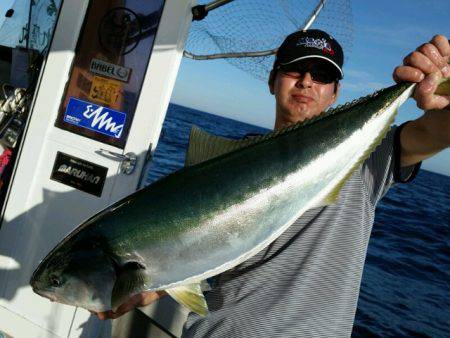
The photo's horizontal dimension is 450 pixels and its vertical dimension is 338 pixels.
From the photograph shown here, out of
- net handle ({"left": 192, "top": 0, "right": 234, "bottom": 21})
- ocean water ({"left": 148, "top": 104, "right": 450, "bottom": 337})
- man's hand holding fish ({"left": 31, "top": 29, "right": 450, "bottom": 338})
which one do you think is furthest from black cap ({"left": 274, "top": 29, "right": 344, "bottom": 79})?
ocean water ({"left": 148, "top": 104, "right": 450, "bottom": 337})

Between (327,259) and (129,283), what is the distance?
2.98ft

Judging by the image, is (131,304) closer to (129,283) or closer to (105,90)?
(129,283)

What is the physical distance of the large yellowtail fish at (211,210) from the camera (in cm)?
166

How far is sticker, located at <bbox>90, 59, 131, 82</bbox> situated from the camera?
3850 millimetres

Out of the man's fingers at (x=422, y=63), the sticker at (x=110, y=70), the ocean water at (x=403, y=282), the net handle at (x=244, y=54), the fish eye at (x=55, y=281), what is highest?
the net handle at (x=244, y=54)

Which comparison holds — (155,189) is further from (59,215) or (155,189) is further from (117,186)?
(59,215)

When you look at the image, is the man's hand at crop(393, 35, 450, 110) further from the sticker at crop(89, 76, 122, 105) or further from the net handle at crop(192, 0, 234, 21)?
the sticker at crop(89, 76, 122, 105)

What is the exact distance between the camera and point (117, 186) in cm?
380

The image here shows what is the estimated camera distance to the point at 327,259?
1.93 metres

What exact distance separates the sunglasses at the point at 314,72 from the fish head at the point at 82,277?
56.1 inches

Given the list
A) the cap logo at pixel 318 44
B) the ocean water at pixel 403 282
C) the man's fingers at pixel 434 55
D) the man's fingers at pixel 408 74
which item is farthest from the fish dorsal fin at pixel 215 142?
the ocean water at pixel 403 282

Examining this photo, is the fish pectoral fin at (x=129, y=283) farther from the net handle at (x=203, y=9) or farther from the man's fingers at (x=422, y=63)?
the net handle at (x=203, y=9)

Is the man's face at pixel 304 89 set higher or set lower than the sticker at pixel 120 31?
lower

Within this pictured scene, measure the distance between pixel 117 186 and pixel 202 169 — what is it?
2.25m
